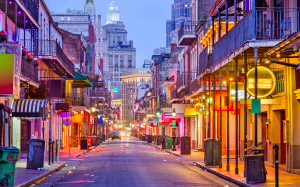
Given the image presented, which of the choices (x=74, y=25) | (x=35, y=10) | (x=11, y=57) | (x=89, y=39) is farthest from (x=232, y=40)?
(x=74, y=25)

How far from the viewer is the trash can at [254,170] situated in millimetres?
13695

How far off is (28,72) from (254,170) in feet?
49.7

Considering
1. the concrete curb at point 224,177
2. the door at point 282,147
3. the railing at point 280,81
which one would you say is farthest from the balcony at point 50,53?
the door at point 282,147

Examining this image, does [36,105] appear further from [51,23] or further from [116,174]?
[51,23]

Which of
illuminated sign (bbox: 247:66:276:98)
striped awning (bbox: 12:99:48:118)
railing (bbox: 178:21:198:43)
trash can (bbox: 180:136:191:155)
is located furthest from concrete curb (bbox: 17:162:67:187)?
railing (bbox: 178:21:198:43)

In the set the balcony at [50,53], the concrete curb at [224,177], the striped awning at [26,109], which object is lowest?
the concrete curb at [224,177]

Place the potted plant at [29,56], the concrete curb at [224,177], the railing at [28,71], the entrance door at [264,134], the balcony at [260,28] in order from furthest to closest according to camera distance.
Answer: the potted plant at [29,56]
the railing at [28,71]
the entrance door at [264,134]
the balcony at [260,28]
the concrete curb at [224,177]

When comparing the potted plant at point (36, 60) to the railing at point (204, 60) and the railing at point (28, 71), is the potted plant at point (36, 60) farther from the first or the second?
→ the railing at point (204, 60)

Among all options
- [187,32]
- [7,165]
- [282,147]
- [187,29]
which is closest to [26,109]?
[7,165]

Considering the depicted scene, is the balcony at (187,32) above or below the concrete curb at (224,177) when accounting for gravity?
above

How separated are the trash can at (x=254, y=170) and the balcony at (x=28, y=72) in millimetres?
13179

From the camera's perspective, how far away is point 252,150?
47.0ft

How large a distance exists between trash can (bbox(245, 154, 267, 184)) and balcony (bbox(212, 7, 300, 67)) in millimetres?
3772

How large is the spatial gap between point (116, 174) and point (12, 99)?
29.1 feet
